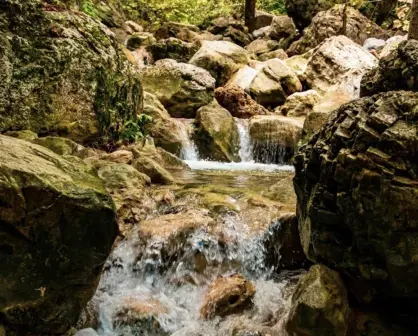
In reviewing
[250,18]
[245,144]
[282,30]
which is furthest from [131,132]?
[250,18]

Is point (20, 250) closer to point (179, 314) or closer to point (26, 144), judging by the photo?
point (26, 144)

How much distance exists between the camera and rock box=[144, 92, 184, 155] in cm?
1124

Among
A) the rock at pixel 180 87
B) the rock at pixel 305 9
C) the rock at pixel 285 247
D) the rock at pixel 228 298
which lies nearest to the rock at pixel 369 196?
the rock at pixel 228 298

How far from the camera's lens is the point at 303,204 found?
15.3ft

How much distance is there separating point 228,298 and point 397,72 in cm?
410

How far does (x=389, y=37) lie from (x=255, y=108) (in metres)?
10.6

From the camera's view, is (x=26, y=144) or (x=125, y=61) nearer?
(x=26, y=144)

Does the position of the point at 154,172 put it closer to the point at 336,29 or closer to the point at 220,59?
the point at 220,59

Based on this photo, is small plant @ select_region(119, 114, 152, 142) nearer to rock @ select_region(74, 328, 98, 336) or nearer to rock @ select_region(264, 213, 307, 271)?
rock @ select_region(264, 213, 307, 271)

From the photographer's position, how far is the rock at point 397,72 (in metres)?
5.67

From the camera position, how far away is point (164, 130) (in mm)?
11336

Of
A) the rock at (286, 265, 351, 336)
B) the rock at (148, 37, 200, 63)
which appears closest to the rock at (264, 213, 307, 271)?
the rock at (286, 265, 351, 336)

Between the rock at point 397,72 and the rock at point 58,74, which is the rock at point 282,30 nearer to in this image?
the rock at point 58,74

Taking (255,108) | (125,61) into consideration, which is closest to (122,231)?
(125,61)
